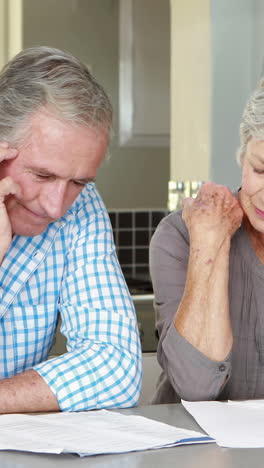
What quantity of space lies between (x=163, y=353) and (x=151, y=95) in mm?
2392

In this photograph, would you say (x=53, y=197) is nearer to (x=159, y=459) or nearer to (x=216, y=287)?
(x=216, y=287)

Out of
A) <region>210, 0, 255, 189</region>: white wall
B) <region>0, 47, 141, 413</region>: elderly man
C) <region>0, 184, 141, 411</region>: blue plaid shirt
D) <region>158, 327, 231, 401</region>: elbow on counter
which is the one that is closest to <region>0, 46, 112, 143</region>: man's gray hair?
<region>0, 47, 141, 413</region>: elderly man

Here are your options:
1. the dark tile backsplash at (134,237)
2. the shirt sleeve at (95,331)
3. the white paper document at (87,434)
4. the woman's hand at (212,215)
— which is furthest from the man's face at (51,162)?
the dark tile backsplash at (134,237)

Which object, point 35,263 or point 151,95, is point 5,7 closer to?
point 151,95

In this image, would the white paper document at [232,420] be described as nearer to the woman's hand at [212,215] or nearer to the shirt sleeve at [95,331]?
the shirt sleeve at [95,331]

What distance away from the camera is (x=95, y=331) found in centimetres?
188

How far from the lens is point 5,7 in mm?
3963

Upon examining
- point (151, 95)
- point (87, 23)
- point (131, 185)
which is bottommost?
point (131, 185)

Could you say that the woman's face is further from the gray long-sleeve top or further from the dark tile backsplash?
the dark tile backsplash

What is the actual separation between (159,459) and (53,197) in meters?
0.59

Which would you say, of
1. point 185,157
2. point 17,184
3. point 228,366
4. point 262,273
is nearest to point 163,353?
point 228,366

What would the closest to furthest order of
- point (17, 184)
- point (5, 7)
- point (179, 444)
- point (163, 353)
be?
point (179, 444) < point (17, 184) < point (163, 353) < point (5, 7)

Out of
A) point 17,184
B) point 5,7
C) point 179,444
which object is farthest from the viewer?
point 5,7

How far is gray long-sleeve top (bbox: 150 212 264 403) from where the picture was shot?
76.9 inches
